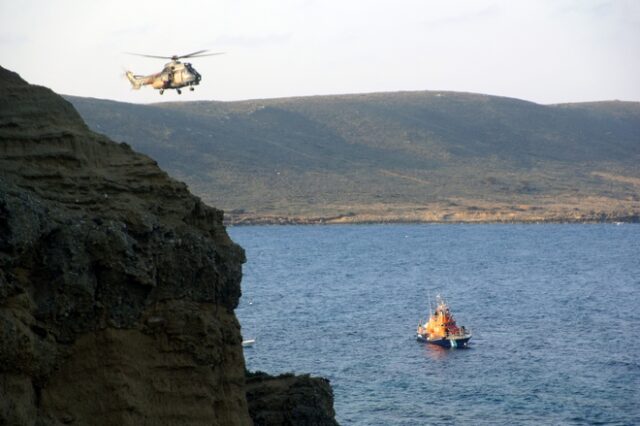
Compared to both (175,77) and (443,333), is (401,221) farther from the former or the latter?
(175,77)

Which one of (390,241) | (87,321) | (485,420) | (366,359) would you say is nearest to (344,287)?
(366,359)

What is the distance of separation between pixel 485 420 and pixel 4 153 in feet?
76.0

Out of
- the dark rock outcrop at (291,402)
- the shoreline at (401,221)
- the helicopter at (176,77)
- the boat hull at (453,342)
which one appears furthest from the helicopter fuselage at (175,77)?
the shoreline at (401,221)

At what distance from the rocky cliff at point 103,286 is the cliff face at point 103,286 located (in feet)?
0.04

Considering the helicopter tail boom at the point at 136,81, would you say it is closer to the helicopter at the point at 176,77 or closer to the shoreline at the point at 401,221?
the helicopter at the point at 176,77

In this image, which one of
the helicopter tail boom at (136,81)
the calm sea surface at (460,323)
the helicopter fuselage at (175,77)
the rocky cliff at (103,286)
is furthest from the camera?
the helicopter tail boom at (136,81)

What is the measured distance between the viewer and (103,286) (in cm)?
1151

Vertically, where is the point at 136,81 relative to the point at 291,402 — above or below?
above

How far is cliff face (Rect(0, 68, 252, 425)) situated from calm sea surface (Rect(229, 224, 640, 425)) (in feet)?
63.7

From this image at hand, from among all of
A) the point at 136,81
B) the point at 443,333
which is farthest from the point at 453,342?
the point at 136,81

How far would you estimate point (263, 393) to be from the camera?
14.9m

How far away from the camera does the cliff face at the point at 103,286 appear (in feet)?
35.4

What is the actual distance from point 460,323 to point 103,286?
50126mm

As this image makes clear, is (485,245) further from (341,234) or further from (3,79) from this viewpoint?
(3,79)
